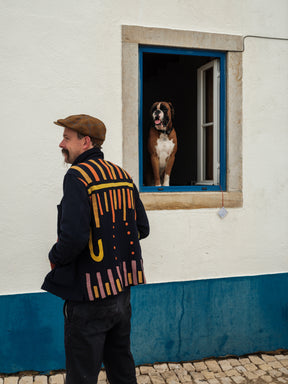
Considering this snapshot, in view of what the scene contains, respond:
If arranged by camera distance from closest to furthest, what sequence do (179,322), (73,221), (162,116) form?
→ (73,221) → (179,322) → (162,116)

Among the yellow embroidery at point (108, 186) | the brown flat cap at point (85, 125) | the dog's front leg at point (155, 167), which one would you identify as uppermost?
the brown flat cap at point (85, 125)

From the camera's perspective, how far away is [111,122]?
372cm

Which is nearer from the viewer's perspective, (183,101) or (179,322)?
(179,322)

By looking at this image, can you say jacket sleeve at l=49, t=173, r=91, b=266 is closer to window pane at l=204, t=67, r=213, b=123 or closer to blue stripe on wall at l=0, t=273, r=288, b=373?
blue stripe on wall at l=0, t=273, r=288, b=373

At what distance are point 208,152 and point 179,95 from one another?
2.24 meters

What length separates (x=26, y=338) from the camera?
3584mm

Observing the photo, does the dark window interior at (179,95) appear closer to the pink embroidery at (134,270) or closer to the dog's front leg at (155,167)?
the dog's front leg at (155,167)

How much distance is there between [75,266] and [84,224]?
0.86 ft

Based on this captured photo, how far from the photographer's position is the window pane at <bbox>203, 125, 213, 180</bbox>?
436 cm

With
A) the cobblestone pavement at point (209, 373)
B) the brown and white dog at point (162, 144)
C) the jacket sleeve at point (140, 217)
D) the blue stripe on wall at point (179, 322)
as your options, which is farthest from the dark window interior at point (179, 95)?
the jacket sleeve at point (140, 217)

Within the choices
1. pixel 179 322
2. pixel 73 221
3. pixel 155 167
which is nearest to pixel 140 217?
pixel 73 221

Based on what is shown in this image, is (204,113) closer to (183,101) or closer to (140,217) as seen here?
(183,101)

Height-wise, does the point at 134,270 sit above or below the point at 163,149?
below

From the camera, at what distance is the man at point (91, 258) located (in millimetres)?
2109
